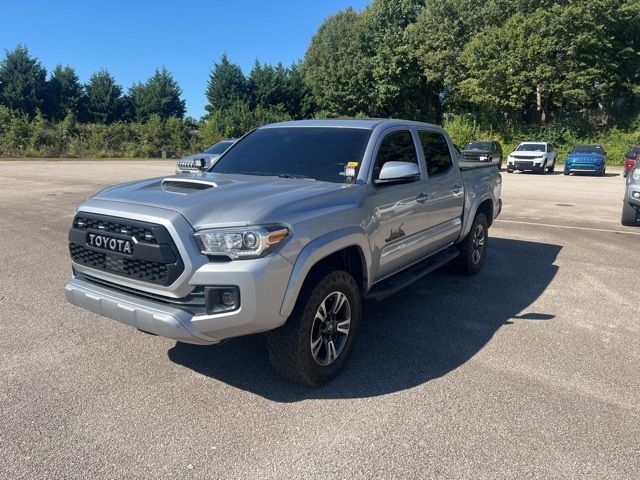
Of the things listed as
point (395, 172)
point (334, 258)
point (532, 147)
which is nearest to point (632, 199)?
point (395, 172)

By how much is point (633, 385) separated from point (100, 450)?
354 cm

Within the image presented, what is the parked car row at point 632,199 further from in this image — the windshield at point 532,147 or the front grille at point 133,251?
the windshield at point 532,147

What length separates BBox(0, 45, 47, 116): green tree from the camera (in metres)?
52.4

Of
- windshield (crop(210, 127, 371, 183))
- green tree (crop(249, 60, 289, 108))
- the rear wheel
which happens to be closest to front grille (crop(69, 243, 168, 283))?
windshield (crop(210, 127, 371, 183))

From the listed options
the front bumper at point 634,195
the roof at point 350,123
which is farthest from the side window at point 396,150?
the front bumper at point 634,195

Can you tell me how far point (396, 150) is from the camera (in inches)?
184

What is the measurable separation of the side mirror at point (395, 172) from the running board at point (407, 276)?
0.88 m

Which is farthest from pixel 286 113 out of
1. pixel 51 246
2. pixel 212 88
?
pixel 51 246

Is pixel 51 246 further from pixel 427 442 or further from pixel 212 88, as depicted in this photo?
pixel 212 88

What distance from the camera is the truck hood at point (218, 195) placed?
3.11 meters

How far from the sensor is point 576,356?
4.12 m

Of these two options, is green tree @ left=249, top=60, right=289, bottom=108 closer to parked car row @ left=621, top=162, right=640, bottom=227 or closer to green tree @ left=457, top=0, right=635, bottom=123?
green tree @ left=457, top=0, right=635, bottom=123

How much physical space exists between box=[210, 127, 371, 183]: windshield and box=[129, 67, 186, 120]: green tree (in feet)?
187

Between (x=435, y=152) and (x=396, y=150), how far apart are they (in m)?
0.93
